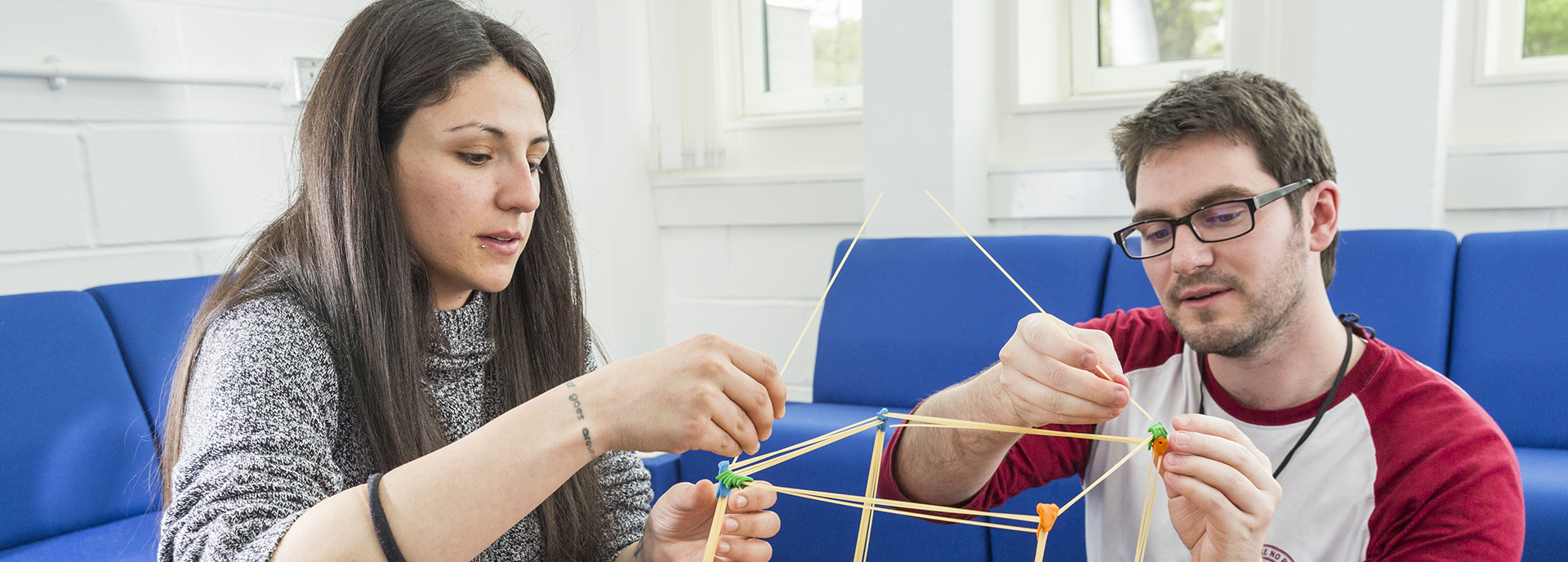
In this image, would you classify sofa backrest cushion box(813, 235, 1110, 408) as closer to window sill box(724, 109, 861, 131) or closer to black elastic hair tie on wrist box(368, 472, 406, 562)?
window sill box(724, 109, 861, 131)

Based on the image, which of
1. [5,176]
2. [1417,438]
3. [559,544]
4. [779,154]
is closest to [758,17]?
[779,154]

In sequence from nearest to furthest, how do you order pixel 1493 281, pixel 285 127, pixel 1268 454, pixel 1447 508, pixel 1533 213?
pixel 1447 508
pixel 1268 454
pixel 1493 281
pixel 1533 213
pixel 285 127

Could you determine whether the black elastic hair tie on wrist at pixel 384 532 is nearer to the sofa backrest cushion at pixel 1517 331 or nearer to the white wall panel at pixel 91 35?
the white wall panel at pixel 91 35

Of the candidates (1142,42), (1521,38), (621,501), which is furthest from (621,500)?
(1521,38)

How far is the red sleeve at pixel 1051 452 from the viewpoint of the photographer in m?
1.29

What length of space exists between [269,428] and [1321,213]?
48.1 inches

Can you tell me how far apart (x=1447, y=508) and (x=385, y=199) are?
117 cm

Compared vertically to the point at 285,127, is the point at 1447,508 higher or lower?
lower

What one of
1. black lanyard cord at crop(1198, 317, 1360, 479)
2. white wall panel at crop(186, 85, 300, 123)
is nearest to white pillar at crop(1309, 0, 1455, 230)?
black lanyard cord at crop(1198, 317, 1360, 479)

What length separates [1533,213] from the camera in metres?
2.01

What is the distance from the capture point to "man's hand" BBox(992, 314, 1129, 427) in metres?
1.00

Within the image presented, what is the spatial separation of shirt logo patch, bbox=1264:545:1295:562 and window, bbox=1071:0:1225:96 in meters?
1.58

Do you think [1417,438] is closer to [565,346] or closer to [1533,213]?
[565,346]

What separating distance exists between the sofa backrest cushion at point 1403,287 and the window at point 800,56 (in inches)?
57.0
